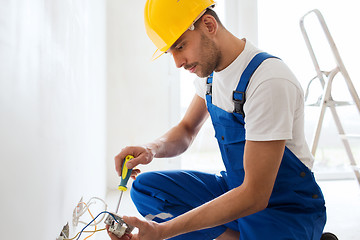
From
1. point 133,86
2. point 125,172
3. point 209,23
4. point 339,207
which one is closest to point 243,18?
point 133,86

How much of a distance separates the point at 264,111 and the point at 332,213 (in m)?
1.54

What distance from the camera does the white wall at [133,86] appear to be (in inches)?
120

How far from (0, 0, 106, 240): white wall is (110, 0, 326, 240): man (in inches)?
8.7

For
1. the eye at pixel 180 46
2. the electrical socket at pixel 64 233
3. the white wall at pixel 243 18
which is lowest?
the electrical socket at pixel 64 233

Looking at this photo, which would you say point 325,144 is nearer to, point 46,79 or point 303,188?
point 303,188

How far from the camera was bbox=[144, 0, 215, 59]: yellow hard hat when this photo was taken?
1163 mm

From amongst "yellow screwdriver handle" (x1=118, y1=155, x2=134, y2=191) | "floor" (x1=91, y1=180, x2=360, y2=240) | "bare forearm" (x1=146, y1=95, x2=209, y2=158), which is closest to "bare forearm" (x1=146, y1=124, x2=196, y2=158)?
"bare forearm" (x1=146, y1=95, x2=209, y2=158)

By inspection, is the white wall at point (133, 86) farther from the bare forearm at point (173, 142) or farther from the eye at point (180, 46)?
the eye at point (180, 46)

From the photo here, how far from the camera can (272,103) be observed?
105 centimetres

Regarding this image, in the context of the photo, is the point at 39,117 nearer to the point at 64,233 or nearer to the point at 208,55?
the point at 64,233

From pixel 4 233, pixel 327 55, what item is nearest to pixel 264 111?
pixel 4 233

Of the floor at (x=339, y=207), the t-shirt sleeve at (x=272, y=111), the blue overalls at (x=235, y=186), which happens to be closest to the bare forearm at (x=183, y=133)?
the blue overalls at (x=235, y=186)

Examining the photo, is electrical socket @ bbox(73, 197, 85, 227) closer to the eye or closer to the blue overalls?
the blue overalls

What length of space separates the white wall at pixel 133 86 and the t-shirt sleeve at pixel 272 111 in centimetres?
207
